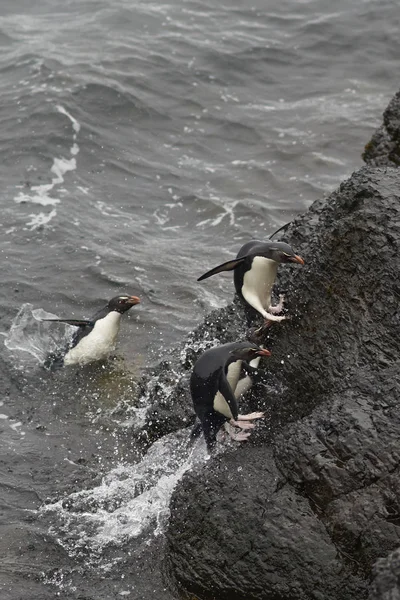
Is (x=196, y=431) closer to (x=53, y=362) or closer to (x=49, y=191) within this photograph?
(x=53, y=362)

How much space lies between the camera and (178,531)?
579 cm

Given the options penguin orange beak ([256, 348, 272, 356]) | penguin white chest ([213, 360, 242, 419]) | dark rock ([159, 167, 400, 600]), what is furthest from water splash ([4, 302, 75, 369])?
penguin orange beak ([256, 348, 272, 356])

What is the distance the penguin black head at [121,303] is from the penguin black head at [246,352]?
3.51m

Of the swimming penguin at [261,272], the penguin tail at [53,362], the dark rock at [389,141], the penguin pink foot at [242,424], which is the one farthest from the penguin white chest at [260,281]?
the dark rock at [389,141]

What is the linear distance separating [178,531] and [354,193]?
8.63 feet

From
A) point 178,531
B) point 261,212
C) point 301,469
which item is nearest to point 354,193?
point 301,469

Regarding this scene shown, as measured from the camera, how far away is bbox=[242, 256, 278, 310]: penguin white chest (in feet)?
21.6

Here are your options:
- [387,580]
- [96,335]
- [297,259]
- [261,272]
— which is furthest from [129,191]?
Result: [387,580]

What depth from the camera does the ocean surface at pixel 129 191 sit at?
6.51 m

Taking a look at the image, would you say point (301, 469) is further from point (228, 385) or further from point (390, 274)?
point (390, 274)

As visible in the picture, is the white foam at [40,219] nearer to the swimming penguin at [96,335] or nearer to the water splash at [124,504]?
the swimming penguin at [96,335]

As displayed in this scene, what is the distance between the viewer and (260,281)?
6.58 metres

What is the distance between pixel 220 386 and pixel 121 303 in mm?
3656

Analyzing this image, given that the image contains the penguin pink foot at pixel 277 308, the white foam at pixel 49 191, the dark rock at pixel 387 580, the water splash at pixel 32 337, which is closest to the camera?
the dark rock at pixel 387 580
